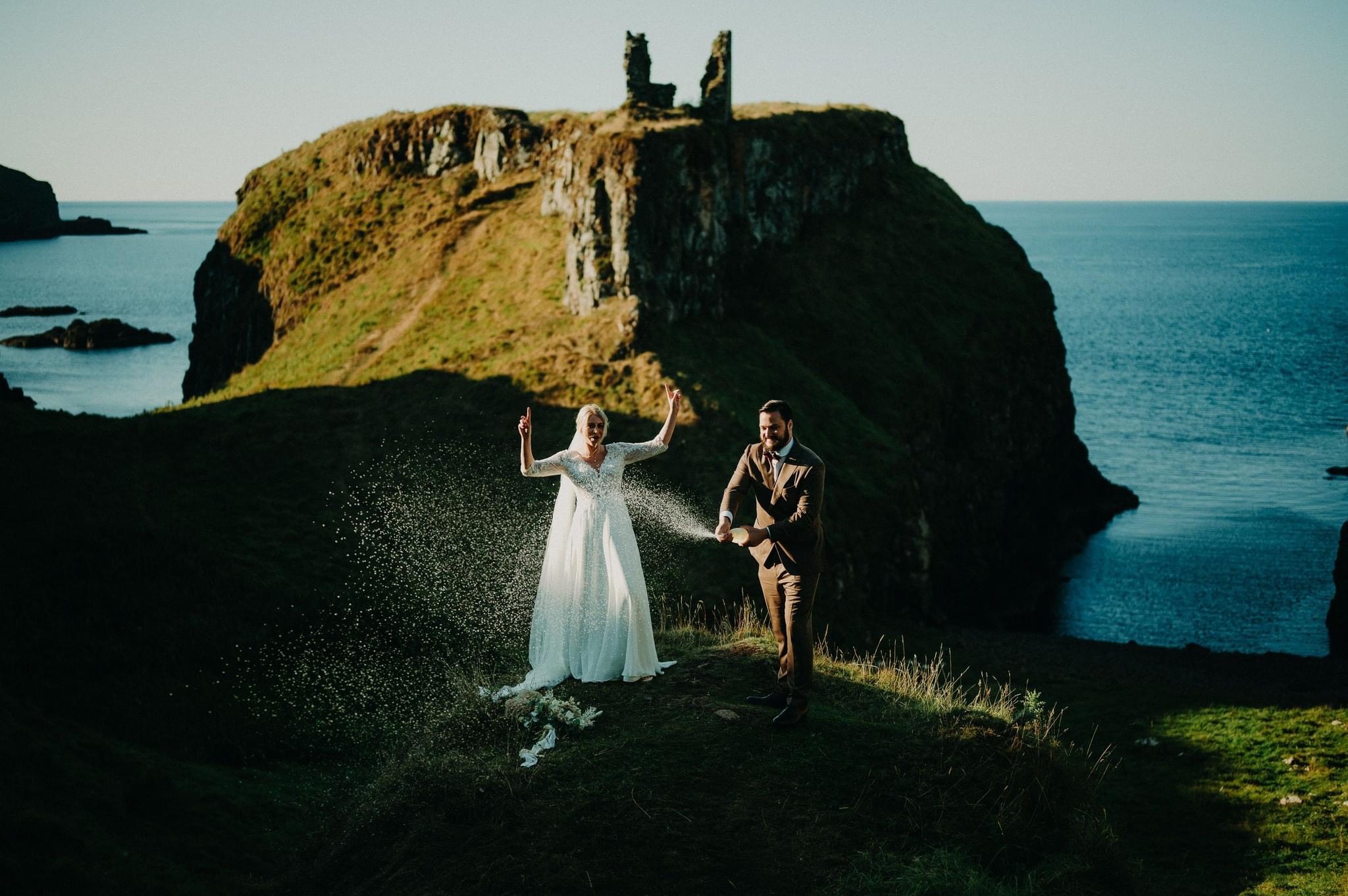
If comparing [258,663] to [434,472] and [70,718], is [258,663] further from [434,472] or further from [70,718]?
[434,472]

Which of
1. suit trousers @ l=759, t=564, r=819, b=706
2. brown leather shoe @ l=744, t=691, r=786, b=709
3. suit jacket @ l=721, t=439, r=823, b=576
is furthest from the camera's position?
brown leather shoe @ l=744, t=691, r=786, b=709

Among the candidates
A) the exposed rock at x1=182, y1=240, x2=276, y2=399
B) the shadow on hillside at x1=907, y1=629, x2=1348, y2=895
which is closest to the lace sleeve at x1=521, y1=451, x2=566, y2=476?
the shadow on hillside at x1=907, y1=629, x2=1348, y2=895

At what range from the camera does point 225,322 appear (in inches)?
2773

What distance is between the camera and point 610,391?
4341 cm

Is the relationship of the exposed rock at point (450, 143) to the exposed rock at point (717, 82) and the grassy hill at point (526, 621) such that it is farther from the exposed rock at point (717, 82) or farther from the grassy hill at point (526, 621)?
the exposed rock at point (717, 82)

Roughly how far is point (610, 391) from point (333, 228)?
32.6 m

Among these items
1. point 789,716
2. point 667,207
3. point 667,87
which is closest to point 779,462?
point 789,716

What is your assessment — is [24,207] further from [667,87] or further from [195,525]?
[195,525]

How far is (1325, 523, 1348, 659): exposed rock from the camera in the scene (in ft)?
140

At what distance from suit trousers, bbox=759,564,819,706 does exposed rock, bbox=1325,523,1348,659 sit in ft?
131

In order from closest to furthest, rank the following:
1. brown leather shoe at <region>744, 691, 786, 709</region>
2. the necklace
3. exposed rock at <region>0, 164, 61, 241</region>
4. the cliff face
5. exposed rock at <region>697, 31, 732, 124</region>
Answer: brown leather shoe at <region>744, 691, 786, 709</region> < the necklace < exposed rock at <region>697, 31, 732, 124</region> < the cliff face < exposed rock at <region>0, 164, 61, 241</region>

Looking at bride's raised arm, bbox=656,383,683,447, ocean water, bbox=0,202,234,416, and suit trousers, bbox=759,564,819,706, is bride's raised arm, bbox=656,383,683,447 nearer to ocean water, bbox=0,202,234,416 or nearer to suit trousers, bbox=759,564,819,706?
suit trousers, bbox=759,564,819,706

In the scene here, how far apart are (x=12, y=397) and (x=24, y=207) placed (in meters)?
140

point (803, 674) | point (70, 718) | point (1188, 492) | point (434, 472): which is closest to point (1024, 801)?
point (803, 674)
